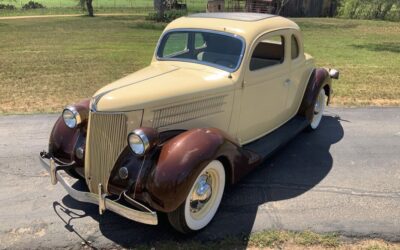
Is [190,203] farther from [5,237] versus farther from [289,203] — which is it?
[5,237]

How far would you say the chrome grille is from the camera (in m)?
3.66

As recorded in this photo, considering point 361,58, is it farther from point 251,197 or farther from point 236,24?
point 251,197

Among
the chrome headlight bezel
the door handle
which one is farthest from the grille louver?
the door handle

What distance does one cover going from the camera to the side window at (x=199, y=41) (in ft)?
16.4

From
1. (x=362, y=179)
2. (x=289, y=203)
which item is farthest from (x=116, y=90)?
(x=362, y=179)

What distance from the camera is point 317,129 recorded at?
6.83 metres

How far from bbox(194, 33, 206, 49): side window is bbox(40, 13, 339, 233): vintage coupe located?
1cm

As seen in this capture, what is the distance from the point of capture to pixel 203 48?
4969 mm

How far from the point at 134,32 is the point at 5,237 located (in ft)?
61.5

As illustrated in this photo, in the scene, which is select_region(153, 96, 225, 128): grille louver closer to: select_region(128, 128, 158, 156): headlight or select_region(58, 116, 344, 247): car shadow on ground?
select_region(128, 128, 158, 156): headlight

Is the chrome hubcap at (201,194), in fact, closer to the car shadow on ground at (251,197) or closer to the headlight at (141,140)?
the car shadow on ground at (251,197)

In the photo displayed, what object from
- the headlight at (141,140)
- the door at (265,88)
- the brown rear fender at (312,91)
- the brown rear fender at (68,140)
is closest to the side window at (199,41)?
the door at (265,88)

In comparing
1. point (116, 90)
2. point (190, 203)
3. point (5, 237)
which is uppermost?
point (116, 90)

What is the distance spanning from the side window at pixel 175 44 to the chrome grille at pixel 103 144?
69.7 inches
